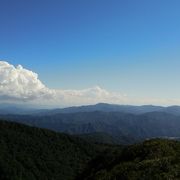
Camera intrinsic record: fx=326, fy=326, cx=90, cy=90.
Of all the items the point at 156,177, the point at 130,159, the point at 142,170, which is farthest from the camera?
the point at 130,159

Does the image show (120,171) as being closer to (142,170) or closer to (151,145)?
(142,170)

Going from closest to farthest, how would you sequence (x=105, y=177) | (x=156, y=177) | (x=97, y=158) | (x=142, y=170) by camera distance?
1. (x=156, y=177)
2. (x=142, y=170)
3. (x=105, y=177)
4. (x=97, y=158)

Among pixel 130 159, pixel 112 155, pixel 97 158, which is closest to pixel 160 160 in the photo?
pixel 130 159

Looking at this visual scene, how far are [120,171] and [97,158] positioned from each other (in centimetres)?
1620

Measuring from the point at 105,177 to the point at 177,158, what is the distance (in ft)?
23.7

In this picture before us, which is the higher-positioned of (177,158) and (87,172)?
(177,158)

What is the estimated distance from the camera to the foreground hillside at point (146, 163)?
2807 centimetres

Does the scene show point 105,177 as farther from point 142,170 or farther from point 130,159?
point 130,159

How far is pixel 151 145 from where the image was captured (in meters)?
39.8

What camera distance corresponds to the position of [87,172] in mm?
44500

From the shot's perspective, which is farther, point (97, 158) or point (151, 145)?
point (97, 158)

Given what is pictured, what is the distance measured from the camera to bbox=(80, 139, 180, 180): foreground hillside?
Result: 92.1ft

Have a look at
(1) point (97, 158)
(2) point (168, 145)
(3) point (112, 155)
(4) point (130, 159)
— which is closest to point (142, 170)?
(4) point (130, 159)

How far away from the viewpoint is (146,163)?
103 ft
